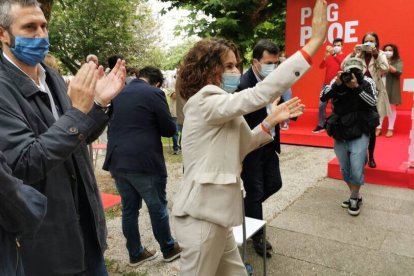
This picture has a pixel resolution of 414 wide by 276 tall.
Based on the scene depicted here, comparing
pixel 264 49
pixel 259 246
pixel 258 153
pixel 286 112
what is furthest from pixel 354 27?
pixel 286 112

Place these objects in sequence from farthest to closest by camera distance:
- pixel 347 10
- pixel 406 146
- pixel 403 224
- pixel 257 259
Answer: pixel 347 10 < pixel 406 146 < pixel 403 224 < pixel 257 259

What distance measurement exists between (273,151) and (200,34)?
6.45 metres

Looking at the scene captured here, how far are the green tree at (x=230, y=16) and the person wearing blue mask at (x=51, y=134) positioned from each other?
7421 mm

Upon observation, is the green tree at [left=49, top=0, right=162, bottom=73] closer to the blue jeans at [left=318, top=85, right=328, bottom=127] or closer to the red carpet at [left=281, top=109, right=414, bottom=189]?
the red carpet at [left=281, top=109, right=414, bottom=189]

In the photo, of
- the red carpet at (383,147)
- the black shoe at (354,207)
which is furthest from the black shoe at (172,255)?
the red carpet at (383,147)

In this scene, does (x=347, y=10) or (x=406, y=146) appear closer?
(x=406, y=146)

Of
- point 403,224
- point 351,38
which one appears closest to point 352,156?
point 403,224

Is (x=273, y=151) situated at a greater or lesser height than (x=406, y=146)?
greater

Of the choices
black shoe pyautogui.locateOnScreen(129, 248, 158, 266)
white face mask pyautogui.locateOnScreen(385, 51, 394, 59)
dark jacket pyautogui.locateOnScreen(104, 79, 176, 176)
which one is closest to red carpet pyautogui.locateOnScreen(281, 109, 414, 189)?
white face mask pyautogui.locateOnScreen(385, 51, 394, 59)

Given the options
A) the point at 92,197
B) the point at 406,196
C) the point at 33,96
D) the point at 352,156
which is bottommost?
the point at 406,196

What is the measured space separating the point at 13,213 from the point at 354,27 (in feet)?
27.8

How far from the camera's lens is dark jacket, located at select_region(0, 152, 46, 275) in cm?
98

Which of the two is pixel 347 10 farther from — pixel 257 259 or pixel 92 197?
pixel 92 197

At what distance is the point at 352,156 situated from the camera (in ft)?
14.2
